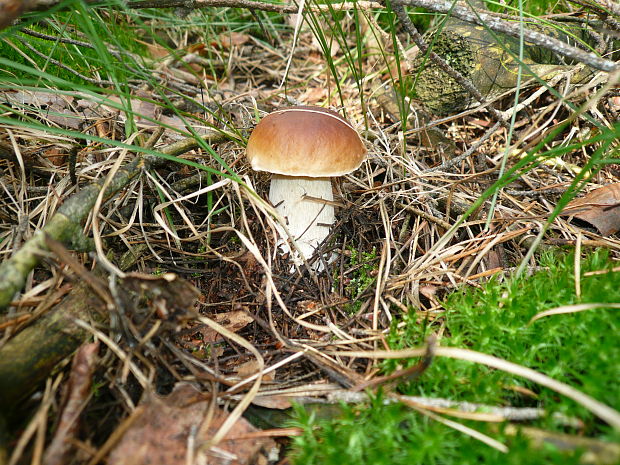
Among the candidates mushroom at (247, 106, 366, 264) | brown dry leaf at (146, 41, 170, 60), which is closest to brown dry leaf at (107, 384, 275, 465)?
mushroom at (247, 106, 366, 264)

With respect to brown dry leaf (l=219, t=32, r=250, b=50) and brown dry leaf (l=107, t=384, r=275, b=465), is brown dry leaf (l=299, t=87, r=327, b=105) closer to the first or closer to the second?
brown dry leaf (l=219, t=32, r=250, b=50)

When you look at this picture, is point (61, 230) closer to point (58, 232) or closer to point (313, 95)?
point (58, 232)

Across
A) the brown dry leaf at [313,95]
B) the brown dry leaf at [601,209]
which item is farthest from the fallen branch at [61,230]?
the brown dry leaf at [601,209]

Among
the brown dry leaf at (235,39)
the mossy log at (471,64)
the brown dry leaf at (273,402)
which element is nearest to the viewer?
the brown dry leaf at (273,402)

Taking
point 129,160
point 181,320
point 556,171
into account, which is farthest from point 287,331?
point 556,171

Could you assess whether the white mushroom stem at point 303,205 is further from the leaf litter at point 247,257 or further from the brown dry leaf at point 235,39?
the brown dry leaf at point 235,39

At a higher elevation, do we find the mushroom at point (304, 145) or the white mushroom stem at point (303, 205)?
the mushroom at point (304, 145)

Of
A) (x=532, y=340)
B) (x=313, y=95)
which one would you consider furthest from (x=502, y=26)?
(x=313, y=95)

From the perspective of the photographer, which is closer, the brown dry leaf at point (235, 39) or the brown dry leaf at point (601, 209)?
the brown dry leaf at point (601, 209)
